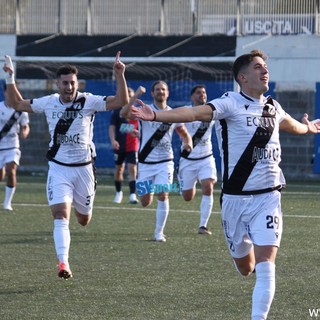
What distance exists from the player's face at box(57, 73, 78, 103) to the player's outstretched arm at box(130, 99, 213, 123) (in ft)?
10.9

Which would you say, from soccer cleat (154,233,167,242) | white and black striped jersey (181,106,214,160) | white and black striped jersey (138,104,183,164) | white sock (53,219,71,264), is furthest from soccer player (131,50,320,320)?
white and black striped jersey (181,106,214,160)

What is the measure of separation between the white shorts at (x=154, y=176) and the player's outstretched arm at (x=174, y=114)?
6.59m

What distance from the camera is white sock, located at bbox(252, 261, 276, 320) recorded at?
737cm

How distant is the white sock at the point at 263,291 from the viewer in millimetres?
7367

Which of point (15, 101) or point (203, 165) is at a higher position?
point (15, 101)

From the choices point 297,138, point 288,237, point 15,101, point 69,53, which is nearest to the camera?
point 15,101

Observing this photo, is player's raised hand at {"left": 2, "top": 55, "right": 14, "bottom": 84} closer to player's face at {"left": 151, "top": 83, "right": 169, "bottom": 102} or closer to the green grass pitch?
the green grass pitch

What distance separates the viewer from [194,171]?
50.8 ft

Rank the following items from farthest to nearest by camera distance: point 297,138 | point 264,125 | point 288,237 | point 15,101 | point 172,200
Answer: point 297,138 < point 172,200 < point 288,237 < point 15,101 < point 264,125

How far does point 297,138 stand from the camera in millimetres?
26766

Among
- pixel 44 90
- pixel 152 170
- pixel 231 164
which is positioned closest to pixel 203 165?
pixel 152 170

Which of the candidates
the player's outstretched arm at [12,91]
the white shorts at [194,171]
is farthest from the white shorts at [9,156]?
the player's outstretched arm at [12,91]

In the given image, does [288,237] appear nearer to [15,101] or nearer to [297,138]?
[15,101]

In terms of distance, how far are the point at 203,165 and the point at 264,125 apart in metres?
7.37
